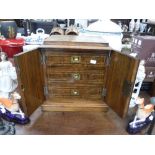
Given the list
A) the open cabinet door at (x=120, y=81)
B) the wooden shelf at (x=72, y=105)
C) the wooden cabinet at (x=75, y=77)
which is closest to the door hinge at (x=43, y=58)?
the wooden cabinet at (x=75, y=77)

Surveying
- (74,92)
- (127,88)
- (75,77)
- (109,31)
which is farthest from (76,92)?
Result: (109,31)

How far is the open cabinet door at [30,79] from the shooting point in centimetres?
88

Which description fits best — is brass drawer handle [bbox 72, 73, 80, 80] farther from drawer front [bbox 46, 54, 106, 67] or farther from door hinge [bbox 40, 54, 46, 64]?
door hinge [bbox 40, 54, 46, 64]

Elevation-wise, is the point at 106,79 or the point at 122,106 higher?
the point at 106,79

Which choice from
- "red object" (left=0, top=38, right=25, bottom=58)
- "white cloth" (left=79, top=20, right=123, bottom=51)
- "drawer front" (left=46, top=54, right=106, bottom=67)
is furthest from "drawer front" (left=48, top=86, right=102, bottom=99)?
"red object" (left=0, top=38, right=25, bottom=58)

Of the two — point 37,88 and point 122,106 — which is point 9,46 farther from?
point 122,106

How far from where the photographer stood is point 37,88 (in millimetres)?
1071

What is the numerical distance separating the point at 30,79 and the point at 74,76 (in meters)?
0.29

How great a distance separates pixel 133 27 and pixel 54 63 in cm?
168

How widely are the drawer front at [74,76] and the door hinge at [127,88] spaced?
7.6 inches

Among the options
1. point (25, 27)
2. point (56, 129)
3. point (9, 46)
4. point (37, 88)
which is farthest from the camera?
point (25, 27)

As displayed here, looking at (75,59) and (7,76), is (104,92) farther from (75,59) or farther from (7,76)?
(7,76)

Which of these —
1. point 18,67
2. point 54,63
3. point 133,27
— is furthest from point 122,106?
point 133,27

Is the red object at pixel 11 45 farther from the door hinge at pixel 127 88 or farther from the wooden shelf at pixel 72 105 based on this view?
the door hinge at pixel 127 88
